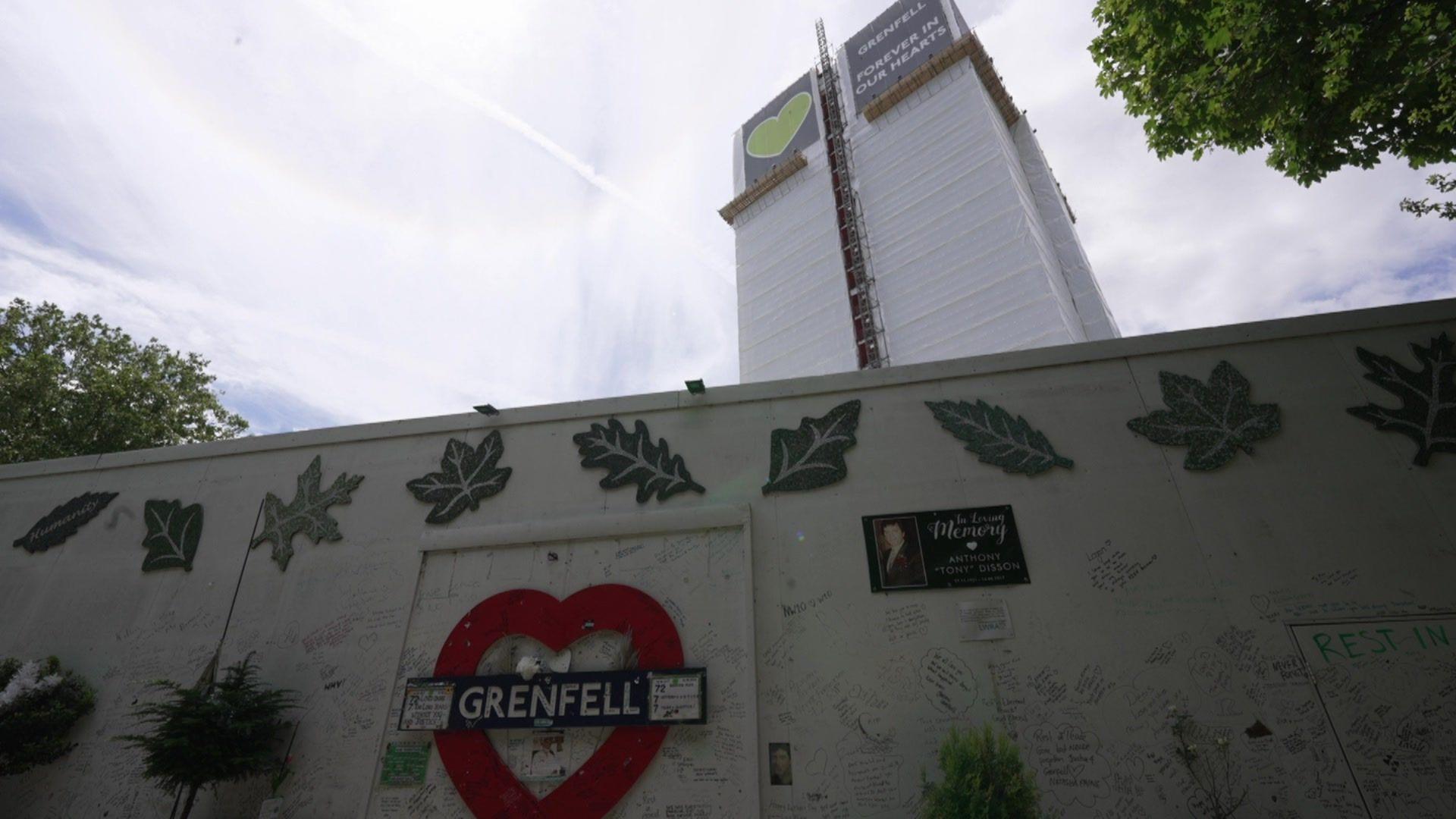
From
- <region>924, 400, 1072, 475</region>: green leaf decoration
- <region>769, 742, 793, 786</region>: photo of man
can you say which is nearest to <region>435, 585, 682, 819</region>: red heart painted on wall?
<region>769, 742, 793, 786</region>: photo of man

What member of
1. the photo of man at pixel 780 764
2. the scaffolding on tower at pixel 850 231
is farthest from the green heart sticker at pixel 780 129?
the photo of man at pixel 780 764

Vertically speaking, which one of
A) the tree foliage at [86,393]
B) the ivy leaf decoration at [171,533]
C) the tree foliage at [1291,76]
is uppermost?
the tree foliage at [86,393]

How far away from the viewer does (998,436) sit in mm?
6633

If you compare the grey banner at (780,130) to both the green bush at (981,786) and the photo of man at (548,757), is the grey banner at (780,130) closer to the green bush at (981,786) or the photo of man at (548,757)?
the photo of man at (548,757)

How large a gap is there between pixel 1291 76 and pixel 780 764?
9.13m

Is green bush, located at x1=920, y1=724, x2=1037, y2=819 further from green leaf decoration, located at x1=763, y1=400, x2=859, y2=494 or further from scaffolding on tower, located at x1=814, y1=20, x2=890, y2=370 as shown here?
scaffolding on tower, located at x1=814, y1=20, x2=890, y2=370

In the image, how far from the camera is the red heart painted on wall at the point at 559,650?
5.85m

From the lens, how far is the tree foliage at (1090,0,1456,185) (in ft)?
20.7

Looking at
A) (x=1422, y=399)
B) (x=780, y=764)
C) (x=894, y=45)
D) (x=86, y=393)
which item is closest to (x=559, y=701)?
(x=780, y=764)

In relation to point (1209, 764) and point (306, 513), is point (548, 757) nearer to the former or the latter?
point (306, 513)

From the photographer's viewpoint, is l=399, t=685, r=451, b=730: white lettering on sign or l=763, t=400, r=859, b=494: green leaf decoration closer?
l=399, t=685, r=451, b=730: white lettering on sign

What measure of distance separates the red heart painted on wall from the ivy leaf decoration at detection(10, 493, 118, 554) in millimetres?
6634

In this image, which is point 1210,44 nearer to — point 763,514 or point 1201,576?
point 1201,576

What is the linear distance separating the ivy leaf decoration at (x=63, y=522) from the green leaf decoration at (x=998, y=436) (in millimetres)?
11892
